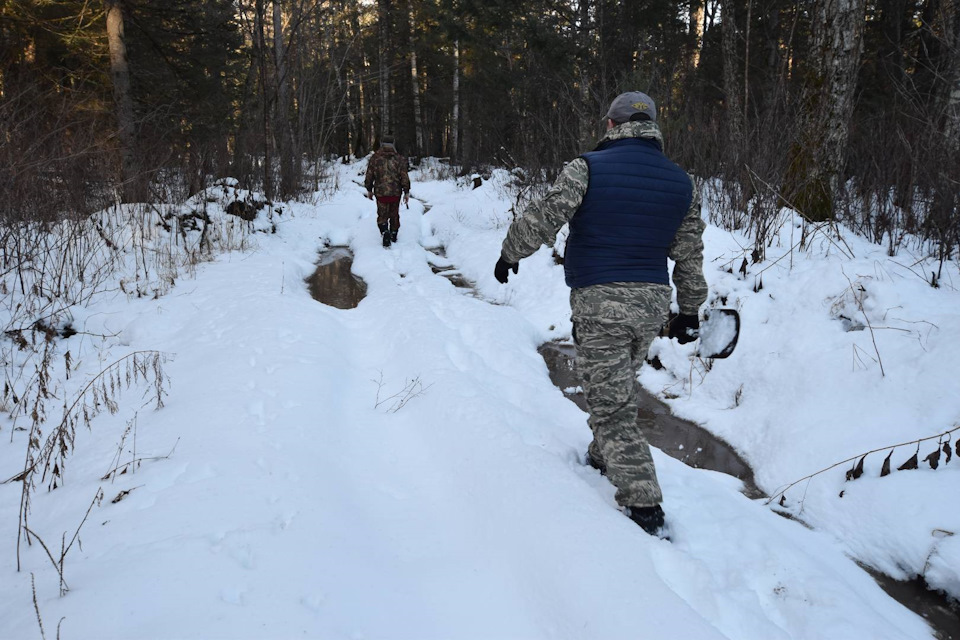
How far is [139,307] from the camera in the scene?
5.52m

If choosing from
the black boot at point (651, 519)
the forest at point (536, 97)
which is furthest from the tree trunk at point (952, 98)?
the black boot at point (651, 519)

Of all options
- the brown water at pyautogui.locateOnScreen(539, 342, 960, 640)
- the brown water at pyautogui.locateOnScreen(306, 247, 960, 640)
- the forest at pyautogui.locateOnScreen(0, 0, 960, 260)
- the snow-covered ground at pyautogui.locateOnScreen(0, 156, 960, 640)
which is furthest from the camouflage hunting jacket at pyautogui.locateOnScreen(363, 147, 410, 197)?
the brown water at pyautogui.locateOnScreen(539, 342, 960, 640)

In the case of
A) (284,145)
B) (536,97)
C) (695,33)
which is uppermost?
(695,33)

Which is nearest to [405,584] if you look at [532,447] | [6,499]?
[532,447]

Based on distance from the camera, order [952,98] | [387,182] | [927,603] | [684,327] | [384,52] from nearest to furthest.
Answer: [927,603] < [684,327] < [952,98] < [387,182] < [384,52]

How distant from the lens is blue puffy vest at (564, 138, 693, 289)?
2.50m

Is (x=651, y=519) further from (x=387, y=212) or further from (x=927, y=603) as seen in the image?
(x=387, y=212)

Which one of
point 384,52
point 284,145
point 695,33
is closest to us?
point 284,145

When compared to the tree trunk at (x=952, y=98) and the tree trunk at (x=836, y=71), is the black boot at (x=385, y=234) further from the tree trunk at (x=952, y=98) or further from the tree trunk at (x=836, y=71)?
the tree trunk at (x=952, y=98)

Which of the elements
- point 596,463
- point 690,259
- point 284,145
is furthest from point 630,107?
point 284,145

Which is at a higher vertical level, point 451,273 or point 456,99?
point 456,99

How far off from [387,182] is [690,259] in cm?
758

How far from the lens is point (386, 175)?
9.52 metres

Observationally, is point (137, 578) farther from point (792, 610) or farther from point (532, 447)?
point (792, 610)
